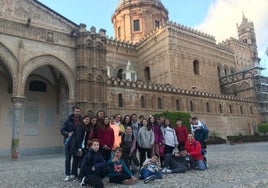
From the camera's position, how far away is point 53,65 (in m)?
19.9

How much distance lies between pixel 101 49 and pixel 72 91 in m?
4.40

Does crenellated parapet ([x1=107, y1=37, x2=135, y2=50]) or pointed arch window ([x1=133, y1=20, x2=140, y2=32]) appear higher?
pointed arch window ([x1=133, y1=20, x2=140, y2=32])

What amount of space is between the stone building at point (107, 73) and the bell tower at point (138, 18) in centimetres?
16

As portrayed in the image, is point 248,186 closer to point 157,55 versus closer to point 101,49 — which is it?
point 101,49

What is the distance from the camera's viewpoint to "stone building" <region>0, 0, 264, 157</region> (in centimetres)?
1892

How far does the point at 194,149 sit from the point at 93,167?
390cm

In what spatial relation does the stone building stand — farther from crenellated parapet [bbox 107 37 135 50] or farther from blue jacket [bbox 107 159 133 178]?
blue jacket [bbox 107 159 133 178]

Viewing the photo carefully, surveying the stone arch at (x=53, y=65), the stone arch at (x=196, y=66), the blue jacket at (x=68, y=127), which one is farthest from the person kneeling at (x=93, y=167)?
the stone arch at (x=196, y=66)

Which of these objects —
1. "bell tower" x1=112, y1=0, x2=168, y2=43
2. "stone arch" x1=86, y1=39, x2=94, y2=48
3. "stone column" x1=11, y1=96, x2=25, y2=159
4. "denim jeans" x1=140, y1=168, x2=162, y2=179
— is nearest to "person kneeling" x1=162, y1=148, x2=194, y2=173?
"denim jeans" x1=140, y1=168, x2=162, y2=179

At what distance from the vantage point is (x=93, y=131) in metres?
7.04

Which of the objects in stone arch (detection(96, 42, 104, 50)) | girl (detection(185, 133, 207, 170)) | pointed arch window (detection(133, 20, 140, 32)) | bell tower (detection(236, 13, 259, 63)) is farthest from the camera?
bell tower (detection(236, 13, 259, 63))

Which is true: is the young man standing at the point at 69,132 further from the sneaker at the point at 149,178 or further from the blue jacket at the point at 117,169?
the sneaker at the point at 149,178

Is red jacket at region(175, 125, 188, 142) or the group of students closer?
the group of students

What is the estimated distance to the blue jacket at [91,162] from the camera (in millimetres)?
6078
